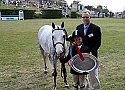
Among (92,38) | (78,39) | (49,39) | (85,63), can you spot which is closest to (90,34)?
(92,38)

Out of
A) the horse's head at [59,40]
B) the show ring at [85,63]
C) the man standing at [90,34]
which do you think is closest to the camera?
the show ring at [85,63]

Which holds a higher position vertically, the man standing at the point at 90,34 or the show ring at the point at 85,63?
the man standing at the point at 90,34

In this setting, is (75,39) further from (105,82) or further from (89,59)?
(105,82)

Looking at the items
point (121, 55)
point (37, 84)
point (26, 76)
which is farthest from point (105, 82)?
point (121, 55)

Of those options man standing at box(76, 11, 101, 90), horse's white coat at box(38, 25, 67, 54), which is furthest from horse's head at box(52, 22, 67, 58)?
man standing at box(76, 11, 101, 90)

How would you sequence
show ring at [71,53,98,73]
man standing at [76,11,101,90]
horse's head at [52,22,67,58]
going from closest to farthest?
show ring at [71,53,98,73] < man standing at [76,11,101,90] < horse's head at [52,22,67,58]

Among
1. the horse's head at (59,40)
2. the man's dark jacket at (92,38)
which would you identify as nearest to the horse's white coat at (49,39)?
the horse's head at (59,40)

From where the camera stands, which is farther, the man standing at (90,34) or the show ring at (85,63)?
the man standing at (90,34)

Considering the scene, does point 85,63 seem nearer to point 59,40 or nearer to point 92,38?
point 92,38

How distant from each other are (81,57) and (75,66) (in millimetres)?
256

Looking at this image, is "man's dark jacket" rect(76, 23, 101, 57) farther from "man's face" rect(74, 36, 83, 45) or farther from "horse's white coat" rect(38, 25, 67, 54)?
"horse's white coat" rect(38, 25, 67, 54)

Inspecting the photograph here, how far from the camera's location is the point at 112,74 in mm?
8844

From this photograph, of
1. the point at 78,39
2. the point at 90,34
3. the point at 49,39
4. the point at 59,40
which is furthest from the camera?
the point at 49,39

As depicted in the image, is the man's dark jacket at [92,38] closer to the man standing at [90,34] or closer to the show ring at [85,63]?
the man standing at [90,34]
